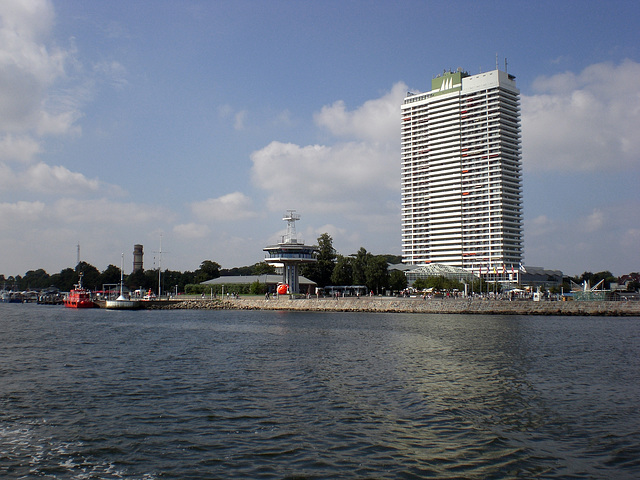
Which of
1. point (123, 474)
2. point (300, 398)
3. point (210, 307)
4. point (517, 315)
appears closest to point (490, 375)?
point (300, 398)

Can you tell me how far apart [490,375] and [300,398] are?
413 inches

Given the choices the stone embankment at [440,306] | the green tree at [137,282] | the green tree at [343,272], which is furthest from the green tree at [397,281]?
the green tree at [137,282]

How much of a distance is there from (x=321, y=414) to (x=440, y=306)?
70.1 m

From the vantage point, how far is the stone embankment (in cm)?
7588

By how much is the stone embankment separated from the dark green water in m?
46.0

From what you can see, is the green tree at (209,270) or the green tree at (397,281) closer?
the green tree at (397,281)

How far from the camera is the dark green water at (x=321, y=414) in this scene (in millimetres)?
13070

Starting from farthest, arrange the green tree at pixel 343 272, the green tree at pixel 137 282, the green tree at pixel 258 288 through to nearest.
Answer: the green tree at pixel 137 282, the green tree at pixel 258 288, the green tree at pixel 343 272

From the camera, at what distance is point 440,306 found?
279 feet

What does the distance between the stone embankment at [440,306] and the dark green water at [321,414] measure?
46.0 m

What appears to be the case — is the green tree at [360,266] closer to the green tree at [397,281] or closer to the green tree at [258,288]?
the green tree at [397,281]

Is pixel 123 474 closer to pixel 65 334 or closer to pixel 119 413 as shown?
pixel 119 413

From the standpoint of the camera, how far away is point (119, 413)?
59.0 feet

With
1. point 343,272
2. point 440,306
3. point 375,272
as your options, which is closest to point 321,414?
point 440,306
